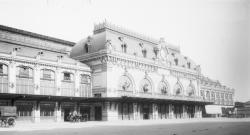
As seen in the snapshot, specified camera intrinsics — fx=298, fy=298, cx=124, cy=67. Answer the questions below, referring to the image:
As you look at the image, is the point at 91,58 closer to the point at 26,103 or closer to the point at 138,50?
the point at 138,50

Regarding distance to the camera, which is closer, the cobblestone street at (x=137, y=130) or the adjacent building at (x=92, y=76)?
the cobblestone street at (x=137, y=130)

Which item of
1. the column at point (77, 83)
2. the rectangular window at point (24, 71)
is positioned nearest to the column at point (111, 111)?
the column at point (77, 83)

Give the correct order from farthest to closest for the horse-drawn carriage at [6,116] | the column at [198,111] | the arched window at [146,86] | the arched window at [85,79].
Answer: the column at [198,111] → the arched window at [146,86] → the arched window at [85,79] → the horse-drawn carriage at [6,116]

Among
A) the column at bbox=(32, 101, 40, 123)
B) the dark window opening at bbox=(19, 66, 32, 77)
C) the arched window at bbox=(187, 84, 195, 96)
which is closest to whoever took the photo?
the column at bbox=(32, 101, 40, 123)

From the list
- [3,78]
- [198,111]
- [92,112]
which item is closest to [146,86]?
[92,112]

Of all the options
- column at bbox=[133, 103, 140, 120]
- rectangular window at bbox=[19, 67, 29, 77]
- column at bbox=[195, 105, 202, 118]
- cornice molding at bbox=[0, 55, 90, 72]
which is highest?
cornice molding at bbox=[0, 55, 90, 72]

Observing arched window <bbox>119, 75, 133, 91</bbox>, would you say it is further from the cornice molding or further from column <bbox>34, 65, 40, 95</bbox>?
column <bbox>34, 65, 40, 95</bbox>

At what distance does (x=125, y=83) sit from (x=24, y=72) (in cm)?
1420

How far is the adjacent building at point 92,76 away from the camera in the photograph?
109 ft

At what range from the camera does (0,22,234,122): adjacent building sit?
33.2 m

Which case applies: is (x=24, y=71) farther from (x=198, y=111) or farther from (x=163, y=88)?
(x=198, y=111)

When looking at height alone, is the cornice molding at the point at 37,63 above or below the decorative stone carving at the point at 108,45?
below

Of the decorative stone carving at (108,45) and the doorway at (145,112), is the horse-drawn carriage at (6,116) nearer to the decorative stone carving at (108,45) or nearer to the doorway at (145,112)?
the decorative stone carving at (108,45)

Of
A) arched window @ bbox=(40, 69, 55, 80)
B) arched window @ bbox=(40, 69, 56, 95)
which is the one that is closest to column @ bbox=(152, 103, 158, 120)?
arched window @ bbox=(40, 69, 56, 95)
